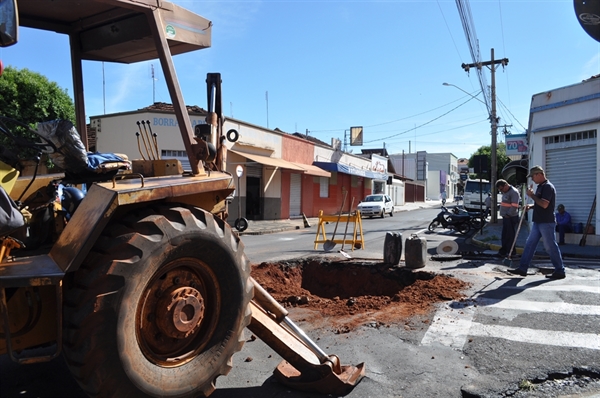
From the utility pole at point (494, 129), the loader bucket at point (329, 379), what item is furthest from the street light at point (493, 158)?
the loader bucket at point (329, 379)

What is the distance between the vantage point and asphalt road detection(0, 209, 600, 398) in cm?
355

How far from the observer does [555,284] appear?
22.4ft

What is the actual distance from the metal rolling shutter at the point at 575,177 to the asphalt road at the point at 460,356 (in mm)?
7910

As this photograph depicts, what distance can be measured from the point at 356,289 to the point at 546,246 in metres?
3.24

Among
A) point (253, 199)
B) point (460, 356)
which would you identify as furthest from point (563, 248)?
point (253, 199)

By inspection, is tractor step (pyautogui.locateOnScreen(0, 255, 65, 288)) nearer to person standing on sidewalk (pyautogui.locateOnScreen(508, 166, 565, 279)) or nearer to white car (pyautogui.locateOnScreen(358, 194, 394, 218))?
person standing on sidewalk (pyautogui.locateOnScreen(508, 166, 565, 279))

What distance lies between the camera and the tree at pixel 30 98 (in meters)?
12.2

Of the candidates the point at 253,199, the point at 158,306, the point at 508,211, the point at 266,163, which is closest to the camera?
the point at 158,306

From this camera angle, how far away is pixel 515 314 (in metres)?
5.36

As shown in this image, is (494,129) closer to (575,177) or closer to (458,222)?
(458,222)

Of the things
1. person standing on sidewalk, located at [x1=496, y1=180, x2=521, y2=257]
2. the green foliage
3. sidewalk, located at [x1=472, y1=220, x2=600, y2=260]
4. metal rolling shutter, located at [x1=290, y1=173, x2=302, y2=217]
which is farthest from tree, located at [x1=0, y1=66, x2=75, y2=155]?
metal rolling shutter, located at [x1=290, y1=173, x2=302, y2=217]

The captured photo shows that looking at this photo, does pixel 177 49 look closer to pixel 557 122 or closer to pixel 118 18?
pixel 118 18

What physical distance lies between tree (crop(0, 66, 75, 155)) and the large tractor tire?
11027mm

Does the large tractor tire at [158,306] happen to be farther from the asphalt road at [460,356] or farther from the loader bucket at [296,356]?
the asphalt road at [460,356]
